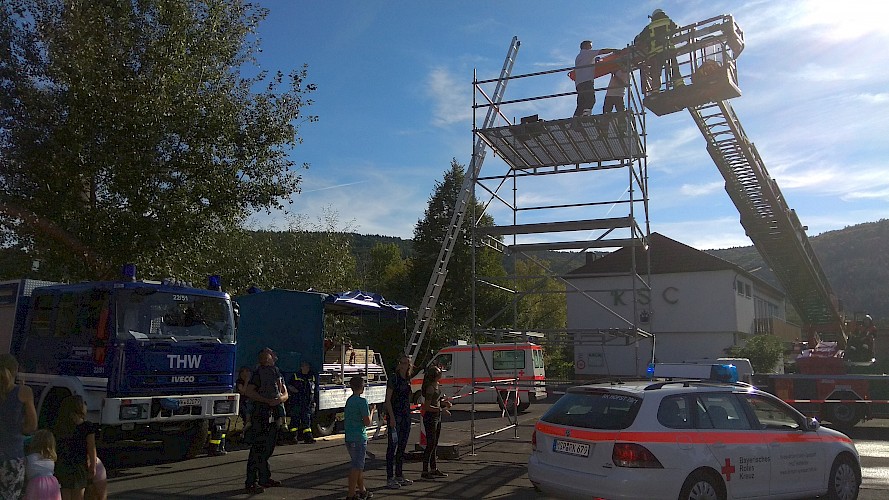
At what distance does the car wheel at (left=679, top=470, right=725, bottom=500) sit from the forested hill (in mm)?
78331

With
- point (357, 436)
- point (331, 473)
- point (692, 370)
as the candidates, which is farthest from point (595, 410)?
point (692, 370)

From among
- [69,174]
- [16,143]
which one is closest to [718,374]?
[69,174]

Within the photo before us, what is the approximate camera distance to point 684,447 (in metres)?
6.89

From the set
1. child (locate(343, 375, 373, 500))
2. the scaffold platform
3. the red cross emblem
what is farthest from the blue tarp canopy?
the red cross emblem

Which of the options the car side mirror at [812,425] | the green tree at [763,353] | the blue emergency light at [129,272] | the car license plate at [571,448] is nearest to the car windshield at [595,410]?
the car license plate at [571,448]

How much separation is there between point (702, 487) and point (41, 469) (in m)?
5.85

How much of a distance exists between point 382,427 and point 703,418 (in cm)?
989

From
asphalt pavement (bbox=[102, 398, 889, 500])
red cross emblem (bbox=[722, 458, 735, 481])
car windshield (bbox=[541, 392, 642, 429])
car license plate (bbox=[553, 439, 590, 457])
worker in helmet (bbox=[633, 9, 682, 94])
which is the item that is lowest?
asphalt pavement (bbox=[102, 398, 889, 500])

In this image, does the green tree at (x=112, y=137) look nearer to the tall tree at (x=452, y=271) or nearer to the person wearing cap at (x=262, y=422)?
the person wearing cap at (x=262, y=422)

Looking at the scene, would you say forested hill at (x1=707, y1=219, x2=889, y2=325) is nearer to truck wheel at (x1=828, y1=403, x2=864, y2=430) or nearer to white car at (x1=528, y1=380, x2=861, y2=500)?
truck wheel at (x1=828, y1=403, x2=864, y2=430)

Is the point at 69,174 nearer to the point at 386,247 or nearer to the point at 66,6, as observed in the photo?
the point at 66,6

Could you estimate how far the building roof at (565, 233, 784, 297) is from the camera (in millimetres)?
Result: 38594

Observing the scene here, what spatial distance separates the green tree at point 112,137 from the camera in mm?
14031

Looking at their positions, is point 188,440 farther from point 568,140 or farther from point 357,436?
point 568,140
